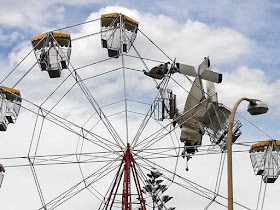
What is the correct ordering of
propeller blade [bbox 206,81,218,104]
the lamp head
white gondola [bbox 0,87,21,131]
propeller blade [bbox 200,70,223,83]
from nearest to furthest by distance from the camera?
the lamp head
white gondola [bbox 0,87,21,131]
propeller blade [bbox 200,70,223,83]
propeller blade [bbox 206,81,218,104]

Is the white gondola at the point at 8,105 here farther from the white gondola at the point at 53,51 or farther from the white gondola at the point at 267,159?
the white gondola at the point at 267,159

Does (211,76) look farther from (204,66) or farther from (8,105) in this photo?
(8,105)

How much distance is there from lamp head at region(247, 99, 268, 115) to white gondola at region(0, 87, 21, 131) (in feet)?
30.9

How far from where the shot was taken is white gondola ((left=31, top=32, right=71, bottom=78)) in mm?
22734

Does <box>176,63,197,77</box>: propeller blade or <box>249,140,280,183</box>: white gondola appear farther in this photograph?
<box>176,63,197,77</box>: propeller blade

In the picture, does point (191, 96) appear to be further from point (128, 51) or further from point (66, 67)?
point (66, 67)

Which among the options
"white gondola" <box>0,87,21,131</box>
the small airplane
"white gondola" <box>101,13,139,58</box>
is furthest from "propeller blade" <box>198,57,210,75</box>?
"white gondola" <box>0,87,21,131</box>

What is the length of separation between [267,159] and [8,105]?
10.3 meters

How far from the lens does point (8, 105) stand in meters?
21.8

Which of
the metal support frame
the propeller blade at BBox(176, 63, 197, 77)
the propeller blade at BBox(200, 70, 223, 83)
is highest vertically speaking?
the propeller blade at BBox(176, 63, 197, 77)

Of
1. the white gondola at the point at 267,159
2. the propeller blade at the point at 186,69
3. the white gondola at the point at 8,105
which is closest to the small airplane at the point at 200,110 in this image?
the propeller blade at the point at 186,69

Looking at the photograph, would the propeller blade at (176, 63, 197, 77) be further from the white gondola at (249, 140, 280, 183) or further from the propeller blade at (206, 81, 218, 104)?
the white gondola at (249, 140, 280, 183)

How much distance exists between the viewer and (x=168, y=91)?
23.3m

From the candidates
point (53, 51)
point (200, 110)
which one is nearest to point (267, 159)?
point (200, 110)
